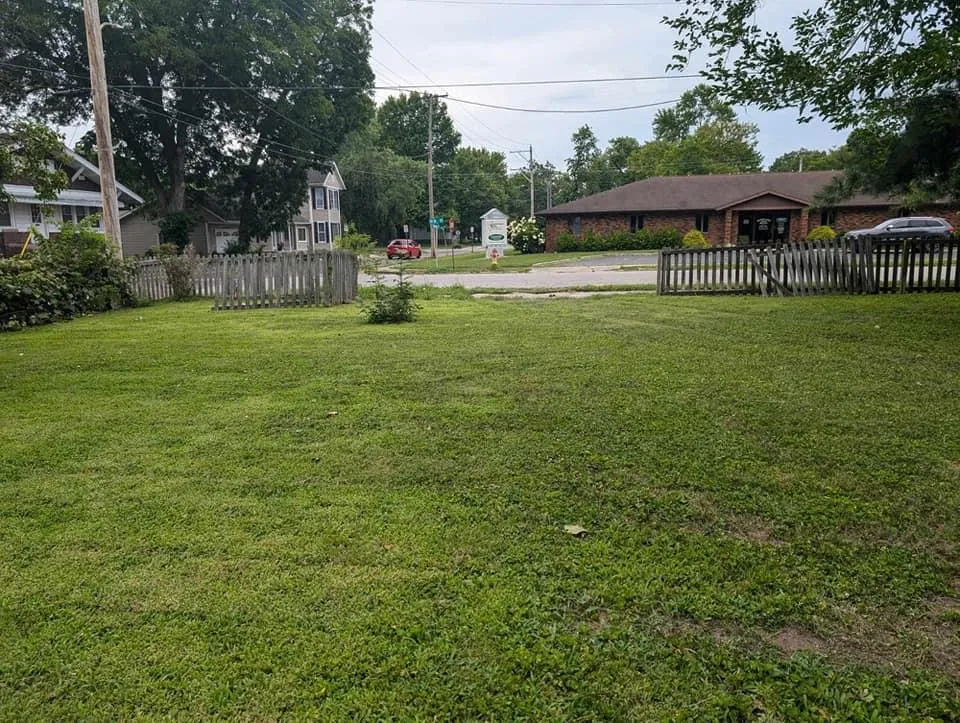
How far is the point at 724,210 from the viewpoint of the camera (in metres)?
44.4

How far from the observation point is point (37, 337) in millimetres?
10797

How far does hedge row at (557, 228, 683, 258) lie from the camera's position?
45281mm

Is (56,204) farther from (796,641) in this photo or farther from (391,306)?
(796,641)

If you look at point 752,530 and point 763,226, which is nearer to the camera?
point 752,530

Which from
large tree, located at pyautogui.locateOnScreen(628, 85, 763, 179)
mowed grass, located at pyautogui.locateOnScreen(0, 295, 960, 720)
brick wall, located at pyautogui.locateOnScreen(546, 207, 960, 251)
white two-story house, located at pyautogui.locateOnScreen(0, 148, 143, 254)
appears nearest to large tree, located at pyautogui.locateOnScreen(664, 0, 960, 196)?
mowed grass, located at pyautogui.locateOnScreen(0, 295, 960, 720)

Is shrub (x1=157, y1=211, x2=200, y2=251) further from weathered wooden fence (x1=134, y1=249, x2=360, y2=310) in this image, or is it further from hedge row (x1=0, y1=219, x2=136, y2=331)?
weathered wooden fence (x1=134, y1=249, x2=360, y2=310)

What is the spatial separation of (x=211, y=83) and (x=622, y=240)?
25.7 m

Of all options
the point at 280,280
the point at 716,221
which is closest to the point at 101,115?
the point at 280,280

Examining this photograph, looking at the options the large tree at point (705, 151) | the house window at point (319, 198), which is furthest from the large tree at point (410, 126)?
the house window at point (319, 198)

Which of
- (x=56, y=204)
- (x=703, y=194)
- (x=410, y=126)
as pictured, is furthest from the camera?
(x=410, y=126)

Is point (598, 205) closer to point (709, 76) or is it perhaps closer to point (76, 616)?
point (709, 76)

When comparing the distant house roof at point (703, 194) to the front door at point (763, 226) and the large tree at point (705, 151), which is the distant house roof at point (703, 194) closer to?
the front door at point (763, 226)

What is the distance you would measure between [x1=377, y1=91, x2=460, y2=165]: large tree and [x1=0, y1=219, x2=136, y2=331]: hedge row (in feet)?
270

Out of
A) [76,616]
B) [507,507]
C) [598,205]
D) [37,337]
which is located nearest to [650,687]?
[507,507]
